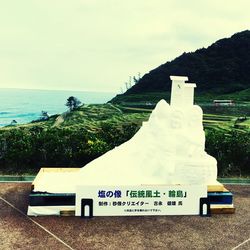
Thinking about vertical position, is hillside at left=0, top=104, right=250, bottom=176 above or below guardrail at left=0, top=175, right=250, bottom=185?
above

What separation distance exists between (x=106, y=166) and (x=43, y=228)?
7.31 feet

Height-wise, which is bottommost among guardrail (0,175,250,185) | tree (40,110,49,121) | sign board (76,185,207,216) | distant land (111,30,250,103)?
guardrail (0,175,250,185)

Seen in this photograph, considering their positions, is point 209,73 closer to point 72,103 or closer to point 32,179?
point 72,103

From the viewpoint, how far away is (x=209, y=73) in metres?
30.7

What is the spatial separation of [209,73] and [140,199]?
23.1 metres

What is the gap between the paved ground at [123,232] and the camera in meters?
7.57

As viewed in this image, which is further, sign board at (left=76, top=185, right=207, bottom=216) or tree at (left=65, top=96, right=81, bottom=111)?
tree at (left=65, top=96, right=81, bottom=111)

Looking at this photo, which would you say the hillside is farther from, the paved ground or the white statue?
the paved ground

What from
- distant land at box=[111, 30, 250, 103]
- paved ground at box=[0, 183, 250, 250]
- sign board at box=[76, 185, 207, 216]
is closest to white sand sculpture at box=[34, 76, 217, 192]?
sign board at box=[76, 185, 207, 216]

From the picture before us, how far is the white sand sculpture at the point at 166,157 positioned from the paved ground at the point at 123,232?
840 millimetres

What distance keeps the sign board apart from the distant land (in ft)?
59.1

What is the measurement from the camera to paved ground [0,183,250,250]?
7570 millimetres

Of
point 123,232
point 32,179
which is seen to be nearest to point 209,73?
point 32,179

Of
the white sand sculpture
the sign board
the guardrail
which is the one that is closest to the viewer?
the sign board
